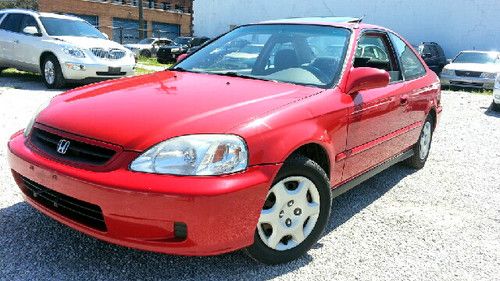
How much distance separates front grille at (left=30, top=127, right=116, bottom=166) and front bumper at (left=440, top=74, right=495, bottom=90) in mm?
12572

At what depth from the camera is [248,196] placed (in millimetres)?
2277

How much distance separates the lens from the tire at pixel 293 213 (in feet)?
8.29

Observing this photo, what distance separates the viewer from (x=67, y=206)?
2.41 meters

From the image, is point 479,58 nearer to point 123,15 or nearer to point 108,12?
point 108,12

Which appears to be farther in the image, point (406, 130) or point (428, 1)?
point (428, 1)

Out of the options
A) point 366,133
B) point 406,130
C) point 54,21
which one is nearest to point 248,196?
point 366,133

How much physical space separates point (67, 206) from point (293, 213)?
126cm

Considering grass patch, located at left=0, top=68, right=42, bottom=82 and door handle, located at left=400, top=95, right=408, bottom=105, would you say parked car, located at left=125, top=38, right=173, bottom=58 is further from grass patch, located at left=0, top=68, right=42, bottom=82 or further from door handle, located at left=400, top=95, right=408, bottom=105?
door handle, located at left=400, top=95, right=408, bottom=105

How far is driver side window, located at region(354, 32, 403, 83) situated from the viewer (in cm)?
383

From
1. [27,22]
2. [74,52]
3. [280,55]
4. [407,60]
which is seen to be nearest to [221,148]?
[280,55]

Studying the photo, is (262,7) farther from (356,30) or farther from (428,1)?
(356,30)

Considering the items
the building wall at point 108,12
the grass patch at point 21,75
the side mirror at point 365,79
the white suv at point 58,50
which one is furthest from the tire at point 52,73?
the building wall at point 108,12

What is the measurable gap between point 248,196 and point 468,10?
22.0 m

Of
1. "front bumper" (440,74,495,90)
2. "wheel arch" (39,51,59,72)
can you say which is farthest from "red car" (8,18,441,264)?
"front bumper" (440,74,495,90)
